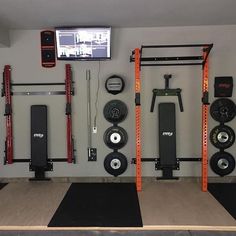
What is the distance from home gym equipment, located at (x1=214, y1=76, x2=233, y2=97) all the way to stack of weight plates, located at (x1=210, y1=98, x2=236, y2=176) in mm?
82

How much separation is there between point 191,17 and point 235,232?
2433mm

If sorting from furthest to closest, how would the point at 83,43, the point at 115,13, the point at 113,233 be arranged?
the point at 83,43
the point at 115,13
the point at 113,233

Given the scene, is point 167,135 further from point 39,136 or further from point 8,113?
point 8,113

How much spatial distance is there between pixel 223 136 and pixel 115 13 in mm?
2155

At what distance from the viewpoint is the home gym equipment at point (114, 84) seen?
3.79m

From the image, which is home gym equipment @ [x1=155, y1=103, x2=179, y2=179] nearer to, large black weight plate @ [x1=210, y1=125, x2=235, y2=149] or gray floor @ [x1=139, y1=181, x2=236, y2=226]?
gray floor @ [x1=139, y1=181, x2=236, y2=226]

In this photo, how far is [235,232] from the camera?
2543 millimetres

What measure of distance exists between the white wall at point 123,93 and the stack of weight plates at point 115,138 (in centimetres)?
7

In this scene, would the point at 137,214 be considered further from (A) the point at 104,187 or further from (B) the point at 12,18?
(B) the point at 12,18

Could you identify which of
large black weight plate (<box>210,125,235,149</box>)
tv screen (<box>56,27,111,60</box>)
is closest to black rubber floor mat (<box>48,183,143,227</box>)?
large black weight plate (<box>210,125,235,149</box>)

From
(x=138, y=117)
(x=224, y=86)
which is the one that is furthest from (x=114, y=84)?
(x=224, y=86)

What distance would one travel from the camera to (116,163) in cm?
390

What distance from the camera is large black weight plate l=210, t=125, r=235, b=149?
12.6 ft

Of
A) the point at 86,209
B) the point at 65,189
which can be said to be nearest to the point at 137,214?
the point at 86,209
